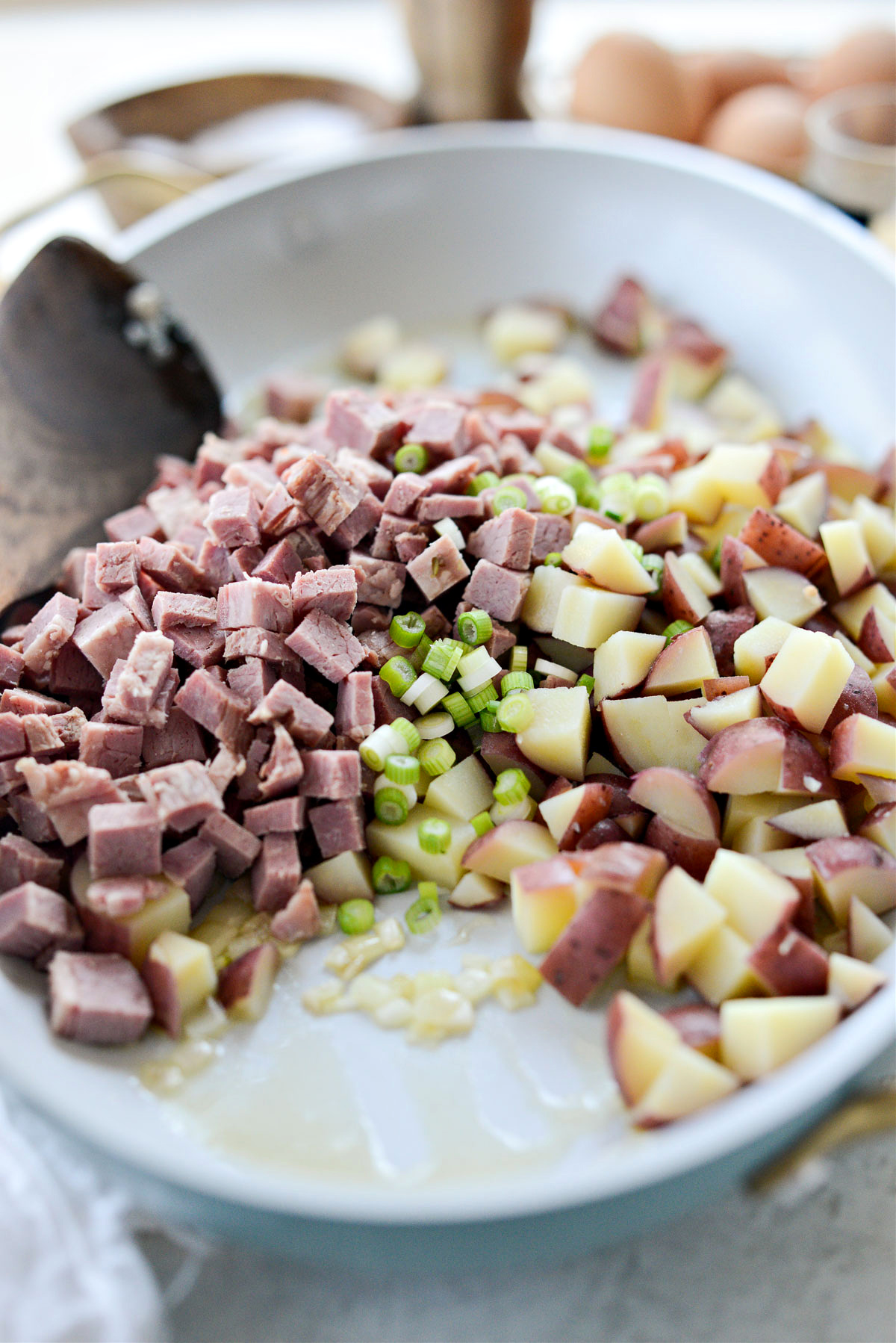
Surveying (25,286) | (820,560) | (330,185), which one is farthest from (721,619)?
(330,185)

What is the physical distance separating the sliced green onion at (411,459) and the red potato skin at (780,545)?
1.64 feet

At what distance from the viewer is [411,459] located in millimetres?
1569

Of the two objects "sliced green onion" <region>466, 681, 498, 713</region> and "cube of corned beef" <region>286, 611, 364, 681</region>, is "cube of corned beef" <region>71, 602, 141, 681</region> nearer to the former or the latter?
"cube of corned beef" <region>286, 611, 364, 681</region>

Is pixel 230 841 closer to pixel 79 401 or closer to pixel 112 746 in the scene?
pixel 112 746

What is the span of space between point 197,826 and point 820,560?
976mm

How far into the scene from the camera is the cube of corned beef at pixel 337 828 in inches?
51.0

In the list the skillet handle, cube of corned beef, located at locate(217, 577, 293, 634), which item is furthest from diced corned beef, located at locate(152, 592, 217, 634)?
the skillet handle

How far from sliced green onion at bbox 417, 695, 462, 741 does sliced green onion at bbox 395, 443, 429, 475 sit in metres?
0.38

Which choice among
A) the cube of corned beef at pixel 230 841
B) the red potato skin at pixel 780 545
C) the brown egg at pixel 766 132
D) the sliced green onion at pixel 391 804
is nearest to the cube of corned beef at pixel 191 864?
the cube of corned beef at pixel 230 841

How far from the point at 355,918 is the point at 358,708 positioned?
0.27m

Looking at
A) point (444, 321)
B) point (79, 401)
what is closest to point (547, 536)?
point (79, 401)

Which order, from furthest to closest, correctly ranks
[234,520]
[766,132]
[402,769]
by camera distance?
1. [766,132]
2. [234,520]
3. [402,769]

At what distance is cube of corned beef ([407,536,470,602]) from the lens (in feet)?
4.71

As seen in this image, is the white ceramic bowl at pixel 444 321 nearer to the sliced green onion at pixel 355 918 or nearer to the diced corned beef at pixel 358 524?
the sliced green onion at pixel 355 918
